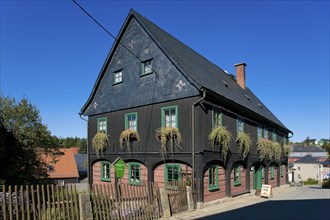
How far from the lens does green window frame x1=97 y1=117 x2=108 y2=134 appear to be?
2032 centimetres

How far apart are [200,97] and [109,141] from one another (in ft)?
25.0

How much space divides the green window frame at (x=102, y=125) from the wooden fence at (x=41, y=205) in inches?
436

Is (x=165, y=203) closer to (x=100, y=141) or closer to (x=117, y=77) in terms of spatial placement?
(x=100, y=141)

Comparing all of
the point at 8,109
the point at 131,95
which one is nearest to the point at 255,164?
the point at 131,95

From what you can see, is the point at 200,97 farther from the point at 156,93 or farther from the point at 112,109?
the point at 112,109

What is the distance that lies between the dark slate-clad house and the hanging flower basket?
18 cm

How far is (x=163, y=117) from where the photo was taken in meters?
16.4

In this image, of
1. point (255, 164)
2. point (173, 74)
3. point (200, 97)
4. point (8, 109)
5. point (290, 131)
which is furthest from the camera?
point (290, 131)

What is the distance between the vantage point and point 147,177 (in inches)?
663

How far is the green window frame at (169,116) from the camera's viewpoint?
16.0m

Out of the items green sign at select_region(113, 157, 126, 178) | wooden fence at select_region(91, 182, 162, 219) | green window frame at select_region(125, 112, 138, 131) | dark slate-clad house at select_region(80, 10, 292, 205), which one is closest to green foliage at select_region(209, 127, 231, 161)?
dark slate-clad house at select_region(80, 10, 292, 205)

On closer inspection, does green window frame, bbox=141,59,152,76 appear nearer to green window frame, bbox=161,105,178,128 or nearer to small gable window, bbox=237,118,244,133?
green window frame, bbox=161,105,178,128

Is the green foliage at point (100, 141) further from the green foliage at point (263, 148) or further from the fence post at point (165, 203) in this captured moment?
the green foliage at point (263, 148)

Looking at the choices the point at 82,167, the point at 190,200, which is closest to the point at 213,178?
the point at 190,200
